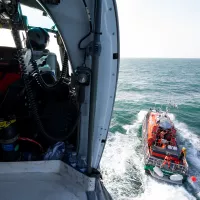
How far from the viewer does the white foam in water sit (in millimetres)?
11820

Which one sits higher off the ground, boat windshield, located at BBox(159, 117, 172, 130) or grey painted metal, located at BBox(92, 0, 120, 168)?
grey painted metal, located at BBox(92, 0, 120, 168)

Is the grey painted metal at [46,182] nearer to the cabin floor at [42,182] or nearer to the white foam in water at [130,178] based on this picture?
the cabin floor at [42,182]

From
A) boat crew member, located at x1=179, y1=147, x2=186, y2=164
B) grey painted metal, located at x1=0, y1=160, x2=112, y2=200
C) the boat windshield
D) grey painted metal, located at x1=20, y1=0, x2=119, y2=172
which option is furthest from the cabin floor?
the boat windshield

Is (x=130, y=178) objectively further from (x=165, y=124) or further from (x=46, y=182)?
(x=46, y=182)

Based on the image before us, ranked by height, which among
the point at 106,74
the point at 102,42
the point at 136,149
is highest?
the point at 102,42

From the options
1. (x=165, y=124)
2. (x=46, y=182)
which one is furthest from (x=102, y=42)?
(x=165, y=124)

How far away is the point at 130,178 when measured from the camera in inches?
521

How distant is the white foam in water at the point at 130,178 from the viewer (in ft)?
38.8

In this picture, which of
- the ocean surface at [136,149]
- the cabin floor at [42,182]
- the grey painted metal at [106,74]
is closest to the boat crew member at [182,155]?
the ocean surface at [136,149]

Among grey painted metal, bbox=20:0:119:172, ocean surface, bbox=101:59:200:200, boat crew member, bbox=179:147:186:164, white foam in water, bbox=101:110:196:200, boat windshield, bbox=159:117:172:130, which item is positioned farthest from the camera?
boat windshield, bbox=159:117:172:130

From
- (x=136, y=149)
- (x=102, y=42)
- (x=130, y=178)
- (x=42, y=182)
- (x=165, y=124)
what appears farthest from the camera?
(x=136, y=149)

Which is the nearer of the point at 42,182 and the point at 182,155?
the point at 42,182

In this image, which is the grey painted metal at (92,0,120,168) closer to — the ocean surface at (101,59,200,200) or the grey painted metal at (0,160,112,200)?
the grey painted metal at (0,160,112,200)

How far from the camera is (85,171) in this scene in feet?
7.73
